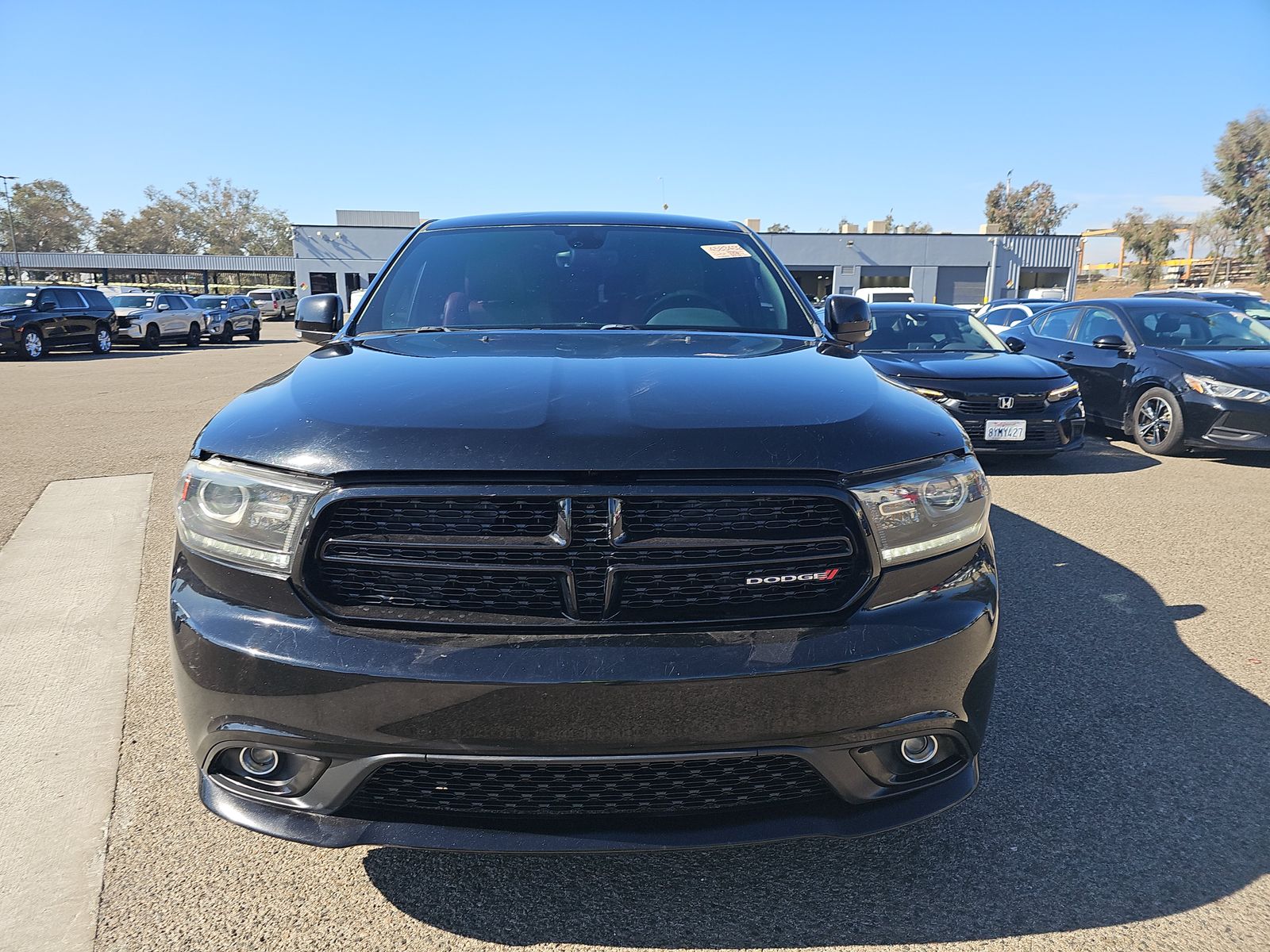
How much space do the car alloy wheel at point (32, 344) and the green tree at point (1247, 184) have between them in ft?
220

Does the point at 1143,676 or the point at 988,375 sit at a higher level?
the point at 988,375

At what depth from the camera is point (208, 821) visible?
2541mm

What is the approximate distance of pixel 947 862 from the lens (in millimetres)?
2336

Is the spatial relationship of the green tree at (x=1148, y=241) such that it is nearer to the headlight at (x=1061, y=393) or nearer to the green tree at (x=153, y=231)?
the headlight at (x=1061, y=393)

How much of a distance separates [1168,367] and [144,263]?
78627 millimetres

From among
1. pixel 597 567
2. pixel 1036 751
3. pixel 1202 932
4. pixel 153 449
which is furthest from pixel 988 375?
pixel 153 449

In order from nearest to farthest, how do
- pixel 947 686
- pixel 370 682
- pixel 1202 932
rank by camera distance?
pixel 370 682 → pixel 947 686 → pixel 1202 932

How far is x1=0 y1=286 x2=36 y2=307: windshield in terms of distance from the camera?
22.0 meters

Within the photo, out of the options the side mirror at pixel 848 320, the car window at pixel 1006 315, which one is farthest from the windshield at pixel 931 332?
the car window at pixel 1006 315

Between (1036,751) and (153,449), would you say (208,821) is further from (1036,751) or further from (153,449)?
(153,449)

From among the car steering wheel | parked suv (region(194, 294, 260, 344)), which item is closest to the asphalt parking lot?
the car steering wheel

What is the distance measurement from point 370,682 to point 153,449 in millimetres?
8259

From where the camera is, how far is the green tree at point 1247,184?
56312 mm

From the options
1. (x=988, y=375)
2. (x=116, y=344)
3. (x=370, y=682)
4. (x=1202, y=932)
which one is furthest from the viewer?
(x=116, y=344)
